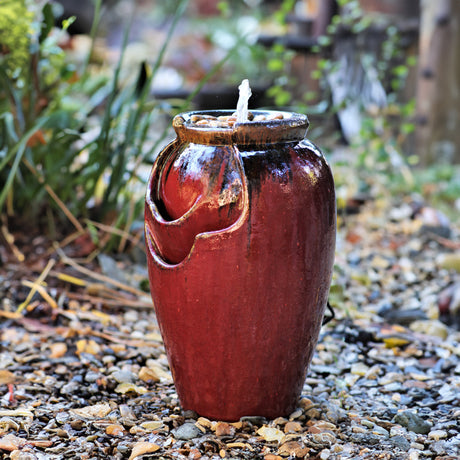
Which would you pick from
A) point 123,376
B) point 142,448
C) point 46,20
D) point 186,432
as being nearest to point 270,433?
point 186,432

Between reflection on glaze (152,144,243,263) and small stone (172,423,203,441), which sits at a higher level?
reflection on glaze (152,144,243,263)

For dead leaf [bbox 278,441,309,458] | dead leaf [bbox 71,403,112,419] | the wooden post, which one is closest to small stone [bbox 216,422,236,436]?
dead leaf [bbox 278,441,309,458]

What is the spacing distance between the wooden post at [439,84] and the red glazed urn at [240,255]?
9.86 ft

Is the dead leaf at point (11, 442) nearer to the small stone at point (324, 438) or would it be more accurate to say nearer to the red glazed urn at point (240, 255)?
the red glazed urn at point (240, 255)

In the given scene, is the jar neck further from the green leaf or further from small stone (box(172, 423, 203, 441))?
the green leaf

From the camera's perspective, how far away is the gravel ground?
4.68ft

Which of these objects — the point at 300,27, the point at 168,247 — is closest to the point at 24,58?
the point at 168,247

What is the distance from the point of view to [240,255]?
1.34 meters

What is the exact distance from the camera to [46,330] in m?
2.09

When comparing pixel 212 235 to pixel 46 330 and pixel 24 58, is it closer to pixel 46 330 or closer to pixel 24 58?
pixel 46 330

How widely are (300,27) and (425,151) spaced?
198 cm

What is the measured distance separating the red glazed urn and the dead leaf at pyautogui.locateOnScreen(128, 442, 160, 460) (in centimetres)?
17


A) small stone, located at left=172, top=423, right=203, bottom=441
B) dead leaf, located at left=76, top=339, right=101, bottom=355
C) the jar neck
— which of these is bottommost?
small stone, located at left=172, top=423, right=203, bottom=441

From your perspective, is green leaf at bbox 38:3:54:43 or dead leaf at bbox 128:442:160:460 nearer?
dead leaf at bbox 128:442:160:460
